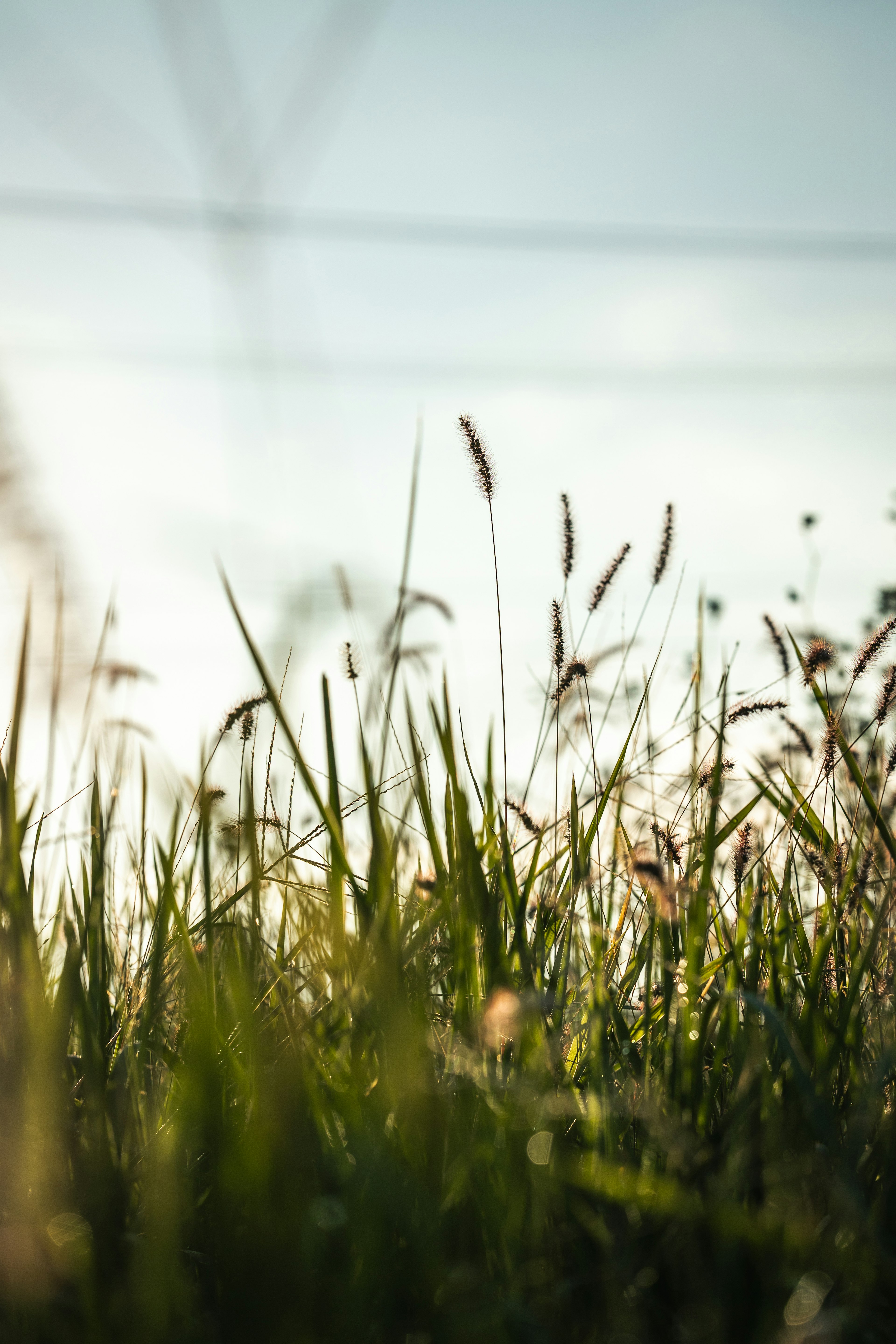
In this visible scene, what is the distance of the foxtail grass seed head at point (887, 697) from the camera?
50.7 inches

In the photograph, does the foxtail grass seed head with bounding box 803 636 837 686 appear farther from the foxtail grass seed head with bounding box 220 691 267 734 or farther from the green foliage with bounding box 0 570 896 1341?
the foxtail grass seed head with bounding box 220 691 267 734

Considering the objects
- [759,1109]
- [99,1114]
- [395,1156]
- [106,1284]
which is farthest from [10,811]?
[759,1109]

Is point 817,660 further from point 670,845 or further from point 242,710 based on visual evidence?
point 242,710

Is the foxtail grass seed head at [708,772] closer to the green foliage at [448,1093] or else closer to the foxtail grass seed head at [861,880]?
the green foliage at [448,1093]

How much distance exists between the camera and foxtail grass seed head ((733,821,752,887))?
1.27m

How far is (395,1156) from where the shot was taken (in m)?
0.92

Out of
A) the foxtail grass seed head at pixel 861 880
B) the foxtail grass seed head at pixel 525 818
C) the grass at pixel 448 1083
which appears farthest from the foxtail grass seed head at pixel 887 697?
the foxtail grass seed head at pixel 525 818

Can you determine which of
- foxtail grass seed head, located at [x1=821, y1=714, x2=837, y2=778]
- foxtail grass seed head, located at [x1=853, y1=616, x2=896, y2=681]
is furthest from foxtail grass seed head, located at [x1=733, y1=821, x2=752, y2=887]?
foxtail grass seed head, located at [x1=853, y1=616, x2=896, y2=681]

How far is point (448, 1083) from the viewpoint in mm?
943

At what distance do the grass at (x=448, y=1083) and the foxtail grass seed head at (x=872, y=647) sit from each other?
34mm

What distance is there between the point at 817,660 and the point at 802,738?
1.17 ft

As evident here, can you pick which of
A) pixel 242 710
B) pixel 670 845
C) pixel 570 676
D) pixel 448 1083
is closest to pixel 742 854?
pixel 670 845

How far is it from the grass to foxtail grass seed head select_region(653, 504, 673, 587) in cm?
36

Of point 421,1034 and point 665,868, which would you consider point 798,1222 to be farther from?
point 665,868
